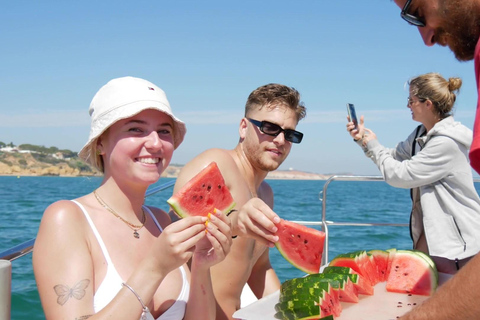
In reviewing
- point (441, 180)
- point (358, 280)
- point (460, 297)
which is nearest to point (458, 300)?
point (460, 297)

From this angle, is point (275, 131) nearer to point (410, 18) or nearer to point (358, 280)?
point (358, 280)

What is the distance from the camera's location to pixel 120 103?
246 centimetres

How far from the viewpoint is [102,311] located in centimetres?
208

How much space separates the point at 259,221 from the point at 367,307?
2.40ft

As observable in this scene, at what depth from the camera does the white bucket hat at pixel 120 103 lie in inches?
96.0

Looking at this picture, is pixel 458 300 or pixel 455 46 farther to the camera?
pixel 455 46

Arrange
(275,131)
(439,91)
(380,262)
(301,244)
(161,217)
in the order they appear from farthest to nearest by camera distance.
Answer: (439,91) → (275,131) → (380,262) → (161,217) → (301,244)

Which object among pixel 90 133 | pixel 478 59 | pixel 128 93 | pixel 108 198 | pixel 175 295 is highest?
pixel 478 59

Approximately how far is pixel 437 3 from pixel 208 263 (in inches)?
65.2

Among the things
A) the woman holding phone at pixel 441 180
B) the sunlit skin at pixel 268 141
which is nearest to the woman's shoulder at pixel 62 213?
the sunlit skin at pixel 268 141

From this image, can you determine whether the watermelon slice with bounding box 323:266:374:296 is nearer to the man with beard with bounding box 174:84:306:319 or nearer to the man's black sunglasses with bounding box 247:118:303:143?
the man with beard with bounding box 174:84:306:319

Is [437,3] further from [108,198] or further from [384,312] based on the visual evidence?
[108,198]

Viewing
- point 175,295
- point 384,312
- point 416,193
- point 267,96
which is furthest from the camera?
point 416,193

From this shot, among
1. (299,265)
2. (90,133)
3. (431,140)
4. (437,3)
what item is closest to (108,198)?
(90,133)
